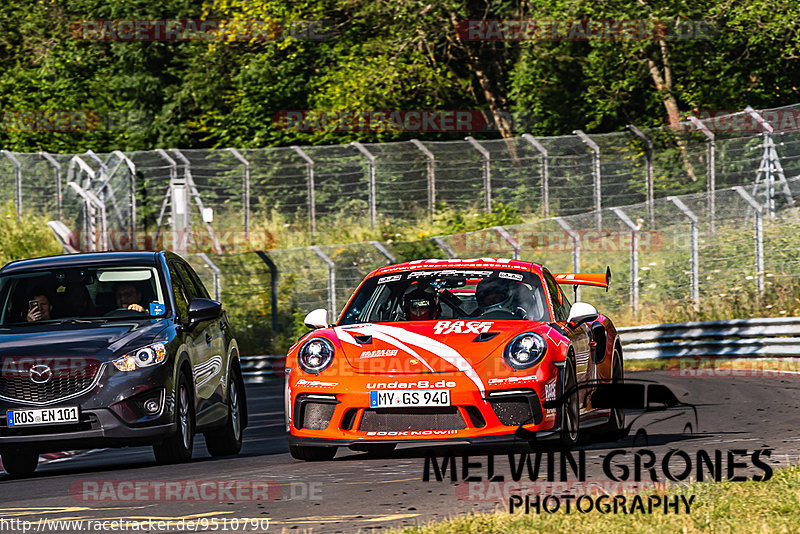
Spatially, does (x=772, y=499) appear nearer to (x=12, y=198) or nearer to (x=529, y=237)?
(x=529, y=237)

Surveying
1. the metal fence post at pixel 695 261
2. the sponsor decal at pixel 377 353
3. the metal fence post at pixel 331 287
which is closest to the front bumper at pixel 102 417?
the sponsor decal at pixel 377 353

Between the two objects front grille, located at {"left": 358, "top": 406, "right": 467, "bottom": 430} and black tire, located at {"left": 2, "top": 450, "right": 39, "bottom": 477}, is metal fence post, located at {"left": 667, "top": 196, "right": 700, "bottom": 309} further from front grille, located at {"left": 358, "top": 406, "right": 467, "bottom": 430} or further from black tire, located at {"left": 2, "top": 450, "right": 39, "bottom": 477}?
front grille, located at {"left": 358, "top": 406, "right": 467, "bottom": 430}

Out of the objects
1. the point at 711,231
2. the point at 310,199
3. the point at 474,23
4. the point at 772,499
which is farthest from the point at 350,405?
the point at 474,23

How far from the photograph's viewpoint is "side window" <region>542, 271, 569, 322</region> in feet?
36.3

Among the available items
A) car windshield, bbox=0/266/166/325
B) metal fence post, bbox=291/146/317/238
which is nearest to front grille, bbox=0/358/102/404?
car windshield, bbox=0/266/166/325

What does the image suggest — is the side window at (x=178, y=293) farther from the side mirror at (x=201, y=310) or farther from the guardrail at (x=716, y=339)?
the guardrail at (x=716, y=339)

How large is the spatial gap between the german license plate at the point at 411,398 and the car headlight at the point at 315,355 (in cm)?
52

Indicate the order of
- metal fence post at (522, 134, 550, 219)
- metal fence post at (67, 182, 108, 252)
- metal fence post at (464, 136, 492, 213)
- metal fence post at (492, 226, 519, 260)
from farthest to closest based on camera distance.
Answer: metal fence post at (67, 182, 108, 252)
metal fence post at (464, 136, 492, 213)
metal fence post at (522, 134, 550, 219)
metal fence post at (492, 226, 519, 260)

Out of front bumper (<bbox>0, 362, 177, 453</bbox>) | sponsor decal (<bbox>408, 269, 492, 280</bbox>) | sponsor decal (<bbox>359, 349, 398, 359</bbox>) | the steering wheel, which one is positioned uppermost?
sponsor decal (<bbox>408, 269, 492, 280</bbox>)

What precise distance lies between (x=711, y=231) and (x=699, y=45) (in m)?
9.55

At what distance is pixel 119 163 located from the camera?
3356 cm

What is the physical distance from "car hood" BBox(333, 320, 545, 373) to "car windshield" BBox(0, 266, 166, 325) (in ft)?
6.76

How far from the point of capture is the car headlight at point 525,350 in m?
9.89

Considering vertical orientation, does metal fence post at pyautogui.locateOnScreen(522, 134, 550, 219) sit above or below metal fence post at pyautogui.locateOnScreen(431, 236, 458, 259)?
above
